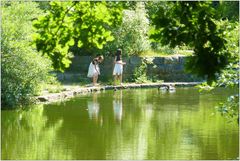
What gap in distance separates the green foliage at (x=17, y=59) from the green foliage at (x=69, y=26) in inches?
338

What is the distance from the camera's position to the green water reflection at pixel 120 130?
430 inches

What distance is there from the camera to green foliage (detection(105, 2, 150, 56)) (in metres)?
23.9

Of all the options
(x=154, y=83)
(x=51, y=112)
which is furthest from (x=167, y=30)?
(x=154, y=83)

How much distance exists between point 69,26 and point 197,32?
1.46 m

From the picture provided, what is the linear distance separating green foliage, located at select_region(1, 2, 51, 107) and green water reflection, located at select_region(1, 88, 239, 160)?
1.61ft

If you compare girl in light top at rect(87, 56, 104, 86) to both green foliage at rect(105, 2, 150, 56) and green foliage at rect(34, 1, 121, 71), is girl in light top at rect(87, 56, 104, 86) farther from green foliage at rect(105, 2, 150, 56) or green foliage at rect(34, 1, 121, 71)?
green foliage at rect(34, 1, 121, 71)

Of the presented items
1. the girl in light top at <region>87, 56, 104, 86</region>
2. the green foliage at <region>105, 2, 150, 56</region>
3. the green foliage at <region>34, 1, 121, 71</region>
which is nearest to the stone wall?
the green foliage at <region>105, 2, 150, 56</region>

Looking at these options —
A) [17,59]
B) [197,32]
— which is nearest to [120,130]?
[17,59]

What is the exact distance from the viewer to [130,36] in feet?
79.3

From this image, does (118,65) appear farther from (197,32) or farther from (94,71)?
(197,32)

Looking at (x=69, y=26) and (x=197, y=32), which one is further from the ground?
(x=69, y=26)

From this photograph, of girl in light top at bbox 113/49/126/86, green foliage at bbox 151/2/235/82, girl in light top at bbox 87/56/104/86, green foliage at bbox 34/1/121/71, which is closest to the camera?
green foliage at bbox 151/2/235/82

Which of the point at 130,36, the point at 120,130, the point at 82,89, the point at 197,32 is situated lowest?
the point at 120,130

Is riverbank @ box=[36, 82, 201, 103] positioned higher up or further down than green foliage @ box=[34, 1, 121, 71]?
further down
